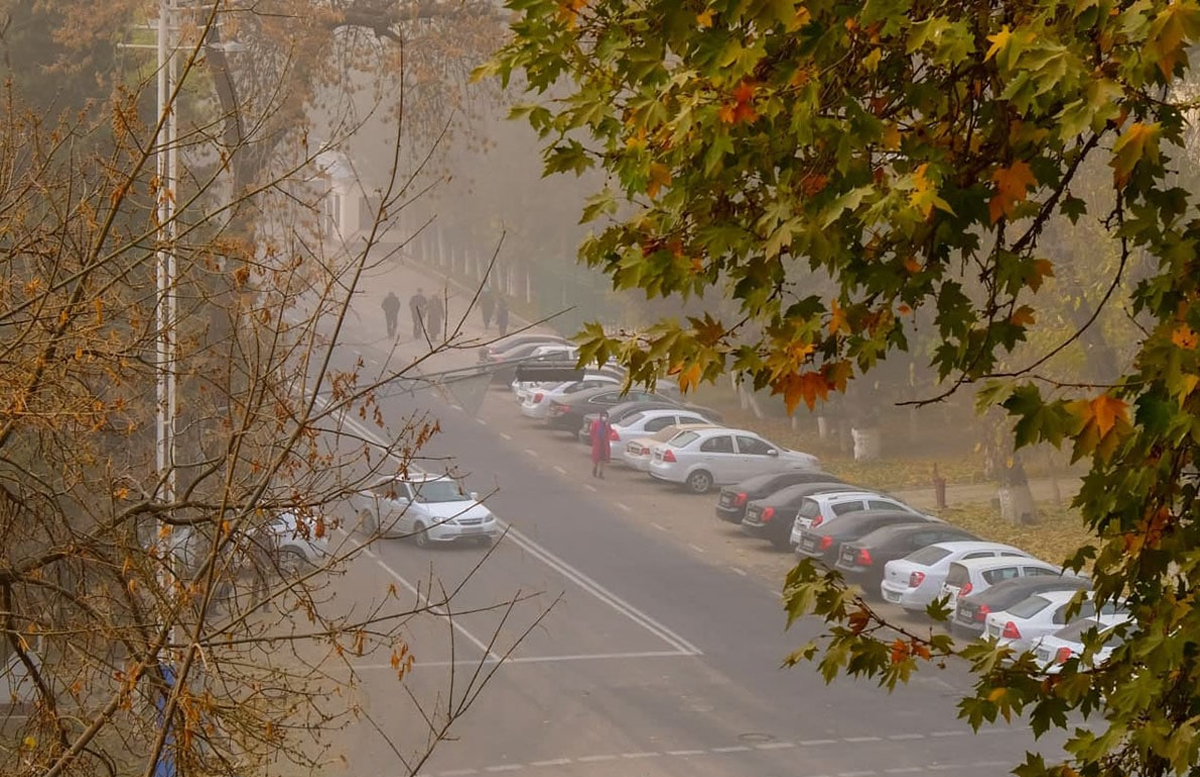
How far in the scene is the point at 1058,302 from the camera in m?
32.2

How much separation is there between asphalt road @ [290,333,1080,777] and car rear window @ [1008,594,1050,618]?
1.74 meters

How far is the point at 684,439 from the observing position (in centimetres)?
3916

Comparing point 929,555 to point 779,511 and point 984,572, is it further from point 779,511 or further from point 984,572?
point 779,511

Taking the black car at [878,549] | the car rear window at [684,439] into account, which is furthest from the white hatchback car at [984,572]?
the car rear window at [684,439]

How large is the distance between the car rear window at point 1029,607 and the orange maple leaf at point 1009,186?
22.0 meters

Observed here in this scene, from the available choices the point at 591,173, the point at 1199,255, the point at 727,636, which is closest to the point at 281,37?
the point at 727,636

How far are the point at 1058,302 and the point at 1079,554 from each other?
26.6 meters

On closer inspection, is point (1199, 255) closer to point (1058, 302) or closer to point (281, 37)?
point (281, 37)

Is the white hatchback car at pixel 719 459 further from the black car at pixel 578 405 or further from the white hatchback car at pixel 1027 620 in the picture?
the white hatchback car at pixel 1027 620

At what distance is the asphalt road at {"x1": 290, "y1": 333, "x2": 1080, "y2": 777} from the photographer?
24281 mm

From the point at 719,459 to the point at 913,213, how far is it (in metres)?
33.5

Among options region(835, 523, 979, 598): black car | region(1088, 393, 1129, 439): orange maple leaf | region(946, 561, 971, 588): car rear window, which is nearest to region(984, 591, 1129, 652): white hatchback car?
region(946, 561, 971, 588): car rear window

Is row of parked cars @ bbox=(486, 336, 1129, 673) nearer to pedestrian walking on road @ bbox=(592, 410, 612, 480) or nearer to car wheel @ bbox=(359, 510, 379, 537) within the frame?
pedestrian walking on road @ bbox=(592, 410, 612, 480)

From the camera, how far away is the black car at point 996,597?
27.6 m
